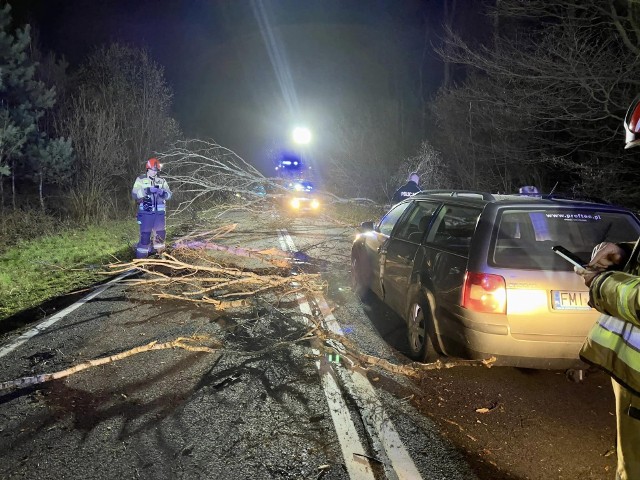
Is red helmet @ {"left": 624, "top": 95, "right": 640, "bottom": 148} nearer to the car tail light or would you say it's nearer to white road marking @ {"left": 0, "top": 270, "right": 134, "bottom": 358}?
the car tail light

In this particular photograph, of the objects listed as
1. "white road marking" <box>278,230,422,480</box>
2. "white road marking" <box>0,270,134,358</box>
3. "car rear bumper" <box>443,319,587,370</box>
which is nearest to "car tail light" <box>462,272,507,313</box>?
"car rear bumper" <box>443,319,587,370</box>

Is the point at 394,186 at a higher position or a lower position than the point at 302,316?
higher

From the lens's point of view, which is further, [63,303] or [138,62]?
[138,62]

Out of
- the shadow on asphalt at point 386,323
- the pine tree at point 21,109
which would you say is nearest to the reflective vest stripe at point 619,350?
the shadow on asphalt at point 386,323

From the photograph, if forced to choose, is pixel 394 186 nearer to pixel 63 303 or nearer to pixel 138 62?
pixel 138 62

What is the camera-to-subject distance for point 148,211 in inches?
360

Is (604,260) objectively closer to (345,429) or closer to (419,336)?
(345,429)

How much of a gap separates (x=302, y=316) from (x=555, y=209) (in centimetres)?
306

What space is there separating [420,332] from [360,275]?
2.32 meters

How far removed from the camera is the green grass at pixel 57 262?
22.3ft

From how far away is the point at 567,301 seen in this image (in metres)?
3.47

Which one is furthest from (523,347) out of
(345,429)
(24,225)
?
(24,225)

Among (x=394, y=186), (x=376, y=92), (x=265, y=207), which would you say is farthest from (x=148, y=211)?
(x=376, y=92)

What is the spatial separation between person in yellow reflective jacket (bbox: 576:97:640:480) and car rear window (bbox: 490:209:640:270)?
170cm
